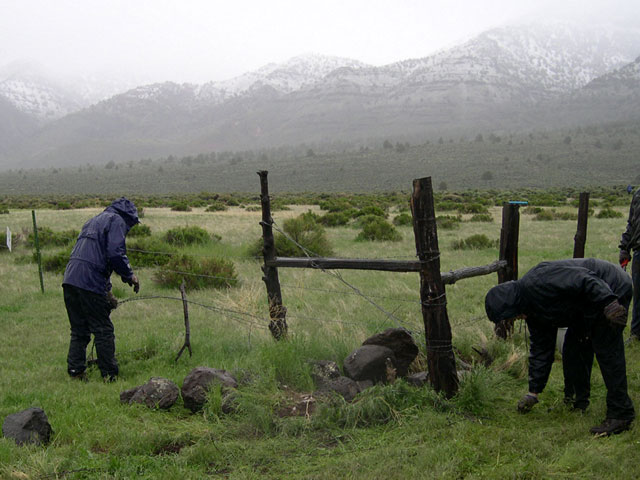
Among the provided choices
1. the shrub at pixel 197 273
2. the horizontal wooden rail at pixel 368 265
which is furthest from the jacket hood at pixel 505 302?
the shrub at pixel 197 273

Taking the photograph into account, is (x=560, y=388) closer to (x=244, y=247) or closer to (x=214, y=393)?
(x=214, y=393)

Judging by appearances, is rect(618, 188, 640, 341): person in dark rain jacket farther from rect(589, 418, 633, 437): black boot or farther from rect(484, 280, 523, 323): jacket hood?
rect(484, 280, 523, 323): jacket hood

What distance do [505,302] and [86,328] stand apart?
179 inches

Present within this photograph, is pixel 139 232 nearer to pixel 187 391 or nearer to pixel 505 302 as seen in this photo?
pixel 187 391

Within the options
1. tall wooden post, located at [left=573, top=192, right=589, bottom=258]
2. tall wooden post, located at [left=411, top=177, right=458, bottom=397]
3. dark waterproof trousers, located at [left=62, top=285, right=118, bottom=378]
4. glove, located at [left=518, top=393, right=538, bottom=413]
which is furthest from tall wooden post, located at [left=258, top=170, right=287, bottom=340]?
tall wooden post, located at [left=573, top=192, right=589, bottom=258]

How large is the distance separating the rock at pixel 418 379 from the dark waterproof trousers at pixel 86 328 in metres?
3.35

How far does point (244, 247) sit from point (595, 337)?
1184 centimetres

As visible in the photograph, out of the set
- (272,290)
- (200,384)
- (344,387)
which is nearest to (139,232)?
(272,290)

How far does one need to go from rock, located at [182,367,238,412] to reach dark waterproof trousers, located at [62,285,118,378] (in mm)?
1339

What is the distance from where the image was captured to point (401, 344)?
18.3 ft

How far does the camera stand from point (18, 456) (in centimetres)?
388

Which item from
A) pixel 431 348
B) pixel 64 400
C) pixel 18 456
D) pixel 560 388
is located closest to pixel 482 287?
pixel 560 388

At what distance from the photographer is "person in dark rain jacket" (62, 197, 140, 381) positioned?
18.4ft

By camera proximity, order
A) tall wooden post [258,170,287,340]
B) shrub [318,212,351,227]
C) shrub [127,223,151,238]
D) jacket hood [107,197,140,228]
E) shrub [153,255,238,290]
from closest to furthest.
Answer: jacket hood [107,197,140,228], tall wooden post [258,170,287,340], shrub [153,255,238,290], shrub [127,223,151,238], shrub [318,212,351,227]
